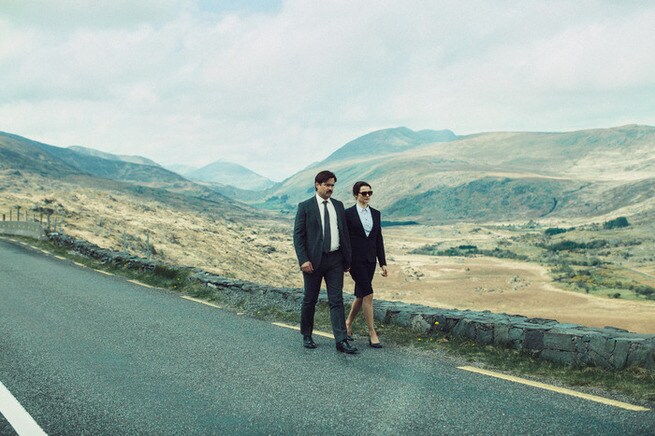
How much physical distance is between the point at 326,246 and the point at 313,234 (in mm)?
264

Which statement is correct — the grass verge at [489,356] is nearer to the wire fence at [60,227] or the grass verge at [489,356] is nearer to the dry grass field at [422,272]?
the dry grass field at [422,272]

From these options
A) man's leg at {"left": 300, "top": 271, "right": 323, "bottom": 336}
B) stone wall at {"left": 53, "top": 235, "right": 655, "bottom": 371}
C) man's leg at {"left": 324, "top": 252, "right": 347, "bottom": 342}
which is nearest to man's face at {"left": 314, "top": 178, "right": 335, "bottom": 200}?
man's leg at {"left": 324, "top": 252, "right": 347, "bottom": 342}

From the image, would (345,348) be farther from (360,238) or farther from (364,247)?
(360,238)

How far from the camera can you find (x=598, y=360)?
625 cm

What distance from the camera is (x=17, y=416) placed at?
489 cm

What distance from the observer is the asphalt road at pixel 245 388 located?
184 inches

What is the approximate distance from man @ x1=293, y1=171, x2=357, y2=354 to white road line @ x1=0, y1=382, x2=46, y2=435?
3.54m

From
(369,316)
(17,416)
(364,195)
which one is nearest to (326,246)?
(364,195)

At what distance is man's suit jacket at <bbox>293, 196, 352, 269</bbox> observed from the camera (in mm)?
7262

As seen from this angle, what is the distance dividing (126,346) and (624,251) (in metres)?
78.7

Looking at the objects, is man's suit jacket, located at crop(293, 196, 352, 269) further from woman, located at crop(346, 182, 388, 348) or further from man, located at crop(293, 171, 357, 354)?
woman, located at crop(346, 182, 388, 348)

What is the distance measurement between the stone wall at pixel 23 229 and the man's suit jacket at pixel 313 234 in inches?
1001

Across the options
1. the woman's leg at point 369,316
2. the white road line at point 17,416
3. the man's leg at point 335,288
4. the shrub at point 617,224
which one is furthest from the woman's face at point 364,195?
the shrub at point 617,224

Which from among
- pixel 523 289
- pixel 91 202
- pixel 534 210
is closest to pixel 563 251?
pixel 523 289
